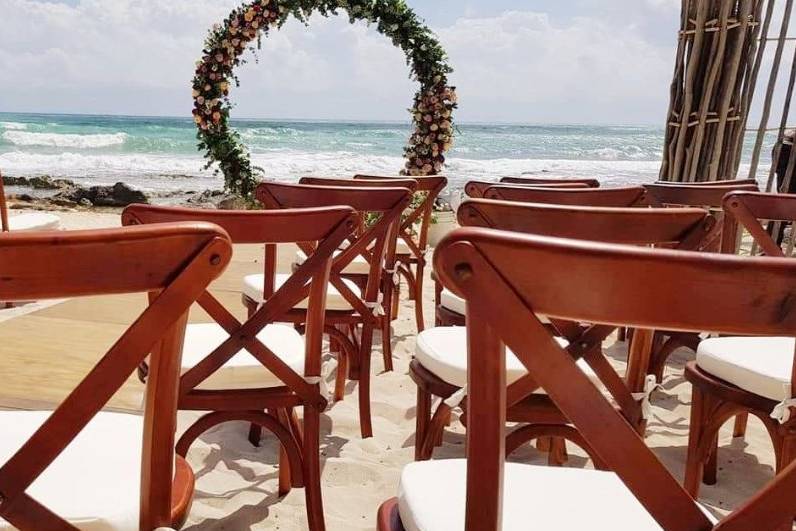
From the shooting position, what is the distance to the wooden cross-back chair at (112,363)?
2.44 ft

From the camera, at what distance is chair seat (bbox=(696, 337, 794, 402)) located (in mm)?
1583

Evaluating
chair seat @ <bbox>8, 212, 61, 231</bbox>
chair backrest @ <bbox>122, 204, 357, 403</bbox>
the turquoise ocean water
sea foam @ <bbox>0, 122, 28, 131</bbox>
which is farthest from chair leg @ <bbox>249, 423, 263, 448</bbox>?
sea foam @ <bbox>0, 122, 28, 131</bbox>

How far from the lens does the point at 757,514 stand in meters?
0.70

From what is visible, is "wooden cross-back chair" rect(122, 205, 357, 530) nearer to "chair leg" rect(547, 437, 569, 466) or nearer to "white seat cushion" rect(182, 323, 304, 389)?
"white seat cushion" rect(182, 323, 304, 389)

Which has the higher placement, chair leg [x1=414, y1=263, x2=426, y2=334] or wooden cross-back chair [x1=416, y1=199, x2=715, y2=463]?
wooden cross-back chair [x1=416, y1=199, x2=715, y2=463]

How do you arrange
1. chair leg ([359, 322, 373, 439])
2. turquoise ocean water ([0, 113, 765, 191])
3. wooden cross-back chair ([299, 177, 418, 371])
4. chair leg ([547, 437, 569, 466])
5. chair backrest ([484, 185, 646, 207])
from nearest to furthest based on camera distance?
chair leg ([547, 437, 569, 466])
chair backrest ([484, 185, 646, 207])
chair leg ([359, 322, 373, 439])
wooden cross-back chair ([299, 177, 418, 371])
turquoise ocean water ([0, 113, 765, 191])

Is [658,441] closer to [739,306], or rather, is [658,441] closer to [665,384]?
[665,384]

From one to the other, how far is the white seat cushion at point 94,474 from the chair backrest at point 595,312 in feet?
1.75

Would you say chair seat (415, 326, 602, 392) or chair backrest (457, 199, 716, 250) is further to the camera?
chair seat (415, 326, 602, 392)

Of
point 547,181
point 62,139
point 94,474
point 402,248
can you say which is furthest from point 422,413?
point 62,139

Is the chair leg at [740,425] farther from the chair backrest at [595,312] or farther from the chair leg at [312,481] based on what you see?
the chair backrest at [595,312]

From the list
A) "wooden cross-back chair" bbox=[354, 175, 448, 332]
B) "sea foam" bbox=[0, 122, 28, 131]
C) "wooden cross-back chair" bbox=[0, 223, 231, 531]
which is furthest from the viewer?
"sea foam" bbox=[0, 122, 28, 131]

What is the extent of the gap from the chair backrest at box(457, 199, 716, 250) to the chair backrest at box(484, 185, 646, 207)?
75 cm

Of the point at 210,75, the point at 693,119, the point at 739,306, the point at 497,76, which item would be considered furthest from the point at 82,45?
the point at 739,306
